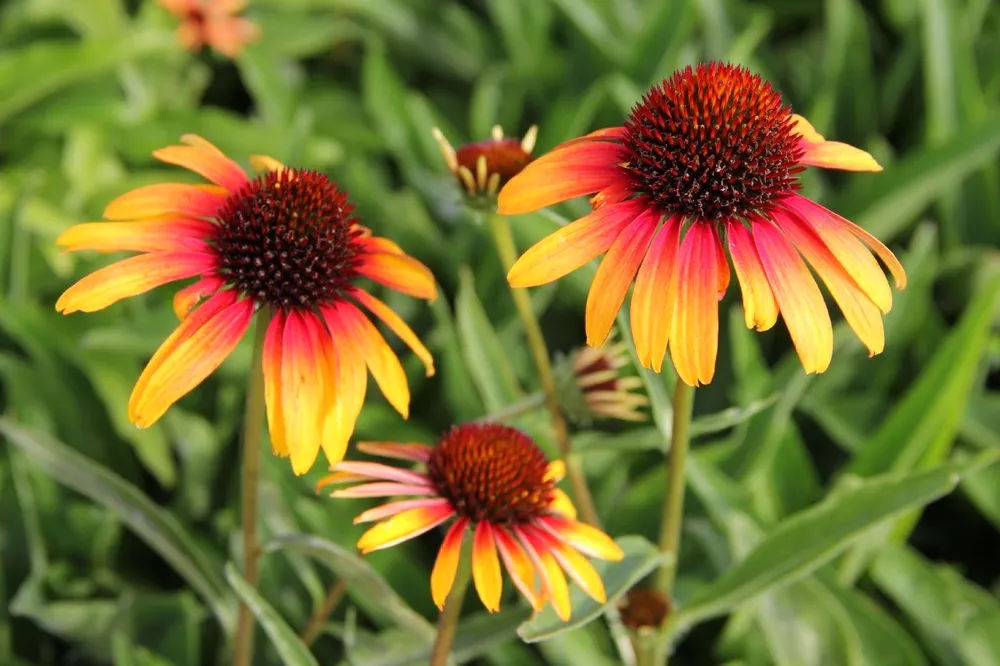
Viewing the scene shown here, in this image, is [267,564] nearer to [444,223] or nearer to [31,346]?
[31,346]

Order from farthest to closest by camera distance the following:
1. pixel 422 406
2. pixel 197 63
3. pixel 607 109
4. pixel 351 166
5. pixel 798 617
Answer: pixel 197 63 < pixel 607 109 < pixel 351 166 < pixel 422 406 < pixel 798 617

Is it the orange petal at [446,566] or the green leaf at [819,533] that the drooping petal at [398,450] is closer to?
the orange petal at [446,566]

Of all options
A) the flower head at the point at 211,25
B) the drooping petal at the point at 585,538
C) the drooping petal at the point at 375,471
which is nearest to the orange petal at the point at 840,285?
the drooping petal at the point at 585,538

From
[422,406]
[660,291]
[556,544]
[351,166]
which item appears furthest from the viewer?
[351,166]

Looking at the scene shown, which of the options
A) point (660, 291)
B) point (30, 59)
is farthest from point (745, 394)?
point (30, 59)

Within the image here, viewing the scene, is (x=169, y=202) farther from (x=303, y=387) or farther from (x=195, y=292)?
(x=303, y=387)

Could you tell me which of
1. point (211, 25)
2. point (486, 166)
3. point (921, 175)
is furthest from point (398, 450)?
point (211, 25)

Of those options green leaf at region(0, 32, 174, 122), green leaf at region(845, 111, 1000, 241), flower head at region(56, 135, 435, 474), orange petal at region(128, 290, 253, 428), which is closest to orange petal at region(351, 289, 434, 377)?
flower head at region(56, 135, 435, 474)
